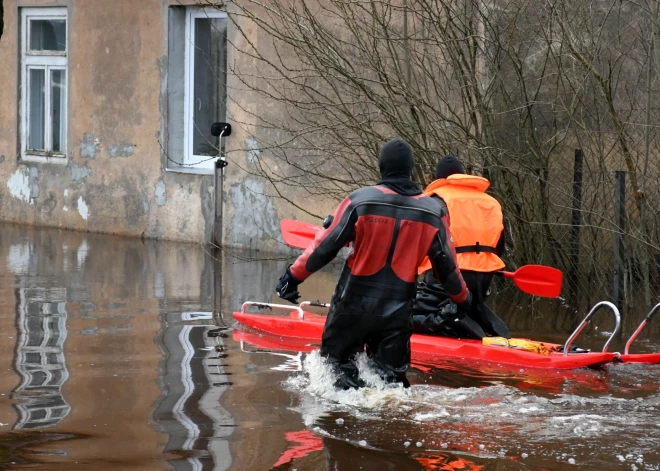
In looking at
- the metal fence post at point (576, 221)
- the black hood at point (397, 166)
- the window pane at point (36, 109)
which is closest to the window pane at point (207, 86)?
the window pane at point (36, 109)

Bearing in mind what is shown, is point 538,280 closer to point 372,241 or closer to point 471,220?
point 471,220

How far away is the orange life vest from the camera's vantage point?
8.84 m

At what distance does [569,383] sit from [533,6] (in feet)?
15.0

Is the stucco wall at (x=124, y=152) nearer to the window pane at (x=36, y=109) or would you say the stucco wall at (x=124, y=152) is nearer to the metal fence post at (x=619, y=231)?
the window pane at (x=36, y=109)

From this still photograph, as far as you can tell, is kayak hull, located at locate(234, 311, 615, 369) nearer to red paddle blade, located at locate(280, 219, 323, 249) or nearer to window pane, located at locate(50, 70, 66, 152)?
red paddle blade, located at locate(280, 219, 323, 249)

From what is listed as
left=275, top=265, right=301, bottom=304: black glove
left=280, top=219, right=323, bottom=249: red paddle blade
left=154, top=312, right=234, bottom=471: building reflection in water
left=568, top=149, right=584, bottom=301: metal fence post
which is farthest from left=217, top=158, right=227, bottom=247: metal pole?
left=275, top=265, right=301, bottom=304: black glove

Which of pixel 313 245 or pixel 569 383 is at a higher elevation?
pixel 313 245

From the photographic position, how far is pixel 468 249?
895 centimetres

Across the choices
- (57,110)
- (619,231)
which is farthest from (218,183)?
(619,231)

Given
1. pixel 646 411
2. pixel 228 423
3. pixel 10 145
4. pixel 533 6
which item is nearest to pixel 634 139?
pixel 533 6

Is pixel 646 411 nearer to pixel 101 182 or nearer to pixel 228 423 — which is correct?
pixel 228 423

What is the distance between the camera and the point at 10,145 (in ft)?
59.6

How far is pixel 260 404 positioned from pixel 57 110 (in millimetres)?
11817

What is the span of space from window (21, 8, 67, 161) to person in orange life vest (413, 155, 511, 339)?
9909 millimetres
